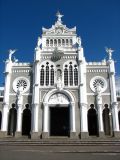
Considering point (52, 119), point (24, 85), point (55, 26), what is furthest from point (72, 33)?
point (52, 119)

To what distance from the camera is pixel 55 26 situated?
40875 mm

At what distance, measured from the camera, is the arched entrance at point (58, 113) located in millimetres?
33250

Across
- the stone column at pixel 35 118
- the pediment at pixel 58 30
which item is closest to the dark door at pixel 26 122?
the stone column at pixel 35 118

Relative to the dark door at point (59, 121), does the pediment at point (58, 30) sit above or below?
above

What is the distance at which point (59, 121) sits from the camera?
123ft

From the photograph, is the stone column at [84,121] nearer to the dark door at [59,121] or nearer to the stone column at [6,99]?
the dark door at [59,121]

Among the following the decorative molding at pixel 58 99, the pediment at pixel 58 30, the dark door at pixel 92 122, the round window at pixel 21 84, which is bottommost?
the dark door at pixel 92 122

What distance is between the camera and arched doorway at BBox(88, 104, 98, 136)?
116ft

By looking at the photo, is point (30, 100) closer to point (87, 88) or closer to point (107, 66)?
point (87, 88)

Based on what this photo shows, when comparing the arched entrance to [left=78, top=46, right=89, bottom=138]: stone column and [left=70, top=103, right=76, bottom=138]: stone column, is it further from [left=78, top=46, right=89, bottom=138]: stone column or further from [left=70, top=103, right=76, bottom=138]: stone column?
[left=78, top=46, right=89, bottom=138]: stone column

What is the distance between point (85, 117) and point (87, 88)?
15.8 ft

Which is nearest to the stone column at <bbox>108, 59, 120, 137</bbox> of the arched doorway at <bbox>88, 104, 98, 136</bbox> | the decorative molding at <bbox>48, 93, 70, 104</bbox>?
the arched doorway at <bbox>88, 104, 98, 136</bbox>

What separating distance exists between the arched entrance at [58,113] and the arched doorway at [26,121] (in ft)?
11.5

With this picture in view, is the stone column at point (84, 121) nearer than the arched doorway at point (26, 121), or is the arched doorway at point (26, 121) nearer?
the stone column at point (84, 121)
